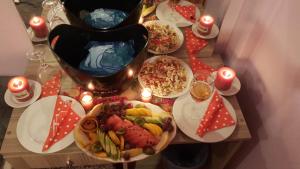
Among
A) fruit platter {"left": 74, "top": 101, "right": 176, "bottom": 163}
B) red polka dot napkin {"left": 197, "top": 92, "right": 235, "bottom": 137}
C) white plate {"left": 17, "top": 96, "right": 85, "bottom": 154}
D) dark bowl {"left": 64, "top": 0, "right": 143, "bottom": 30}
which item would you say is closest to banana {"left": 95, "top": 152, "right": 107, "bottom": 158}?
fruit platter {"left": 74, "top": 101, "right": 176, "bottom": 163}

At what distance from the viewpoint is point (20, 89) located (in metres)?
0.99

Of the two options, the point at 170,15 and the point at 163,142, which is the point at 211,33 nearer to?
the point at 170,15

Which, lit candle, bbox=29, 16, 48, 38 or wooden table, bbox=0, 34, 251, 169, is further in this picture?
lit candle, bbox=29, 16, 48, 38

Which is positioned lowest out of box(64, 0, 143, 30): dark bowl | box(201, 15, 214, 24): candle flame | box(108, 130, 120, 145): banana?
box(108, 130, 120, 145): banana

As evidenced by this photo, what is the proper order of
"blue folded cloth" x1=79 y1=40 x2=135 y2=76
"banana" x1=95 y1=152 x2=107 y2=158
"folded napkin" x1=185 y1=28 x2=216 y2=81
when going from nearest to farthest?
"banana" x1=95 y1=152 x2=107 y2=158 → "blue folded cloth" x1=79 y1=40 x2=135 y2=76 → "folded napkin" x1=185 y1=28 x2=216 y2=81

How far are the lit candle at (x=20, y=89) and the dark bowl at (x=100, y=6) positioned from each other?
0.28 m

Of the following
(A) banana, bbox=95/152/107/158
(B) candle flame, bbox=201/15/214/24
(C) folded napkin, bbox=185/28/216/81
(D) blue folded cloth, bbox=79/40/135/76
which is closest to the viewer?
(A) banana, bbox=95/152/107/158

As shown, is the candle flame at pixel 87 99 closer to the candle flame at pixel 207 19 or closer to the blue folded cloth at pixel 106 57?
the blue folded cloth at pixel 106 57

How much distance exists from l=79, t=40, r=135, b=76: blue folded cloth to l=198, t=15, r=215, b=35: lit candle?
36 centimetres

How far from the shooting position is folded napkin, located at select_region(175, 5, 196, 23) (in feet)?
4.31

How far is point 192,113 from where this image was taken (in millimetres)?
1035

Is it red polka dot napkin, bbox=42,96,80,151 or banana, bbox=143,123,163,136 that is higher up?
banana, bbox=143,123,163,136

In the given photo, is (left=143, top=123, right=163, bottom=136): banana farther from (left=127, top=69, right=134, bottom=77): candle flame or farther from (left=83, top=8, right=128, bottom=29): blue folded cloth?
(left=83, top=8, right=128, bottom=29): blue folded cloth

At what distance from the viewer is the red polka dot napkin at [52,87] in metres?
1.06
